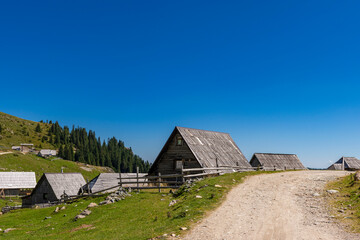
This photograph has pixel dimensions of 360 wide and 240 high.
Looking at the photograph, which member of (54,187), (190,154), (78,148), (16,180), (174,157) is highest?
(78,148)

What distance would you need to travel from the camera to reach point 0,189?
75.5 metres

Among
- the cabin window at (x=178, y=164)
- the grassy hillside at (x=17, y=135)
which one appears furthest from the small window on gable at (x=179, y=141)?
the grassy hillside at (x=17, y=135)

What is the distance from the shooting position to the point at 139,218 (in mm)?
17078

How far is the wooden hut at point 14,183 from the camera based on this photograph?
76125 millimetres

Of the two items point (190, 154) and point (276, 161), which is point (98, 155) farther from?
point (190, 154)

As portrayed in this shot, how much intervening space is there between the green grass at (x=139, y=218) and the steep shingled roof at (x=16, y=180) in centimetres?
6387

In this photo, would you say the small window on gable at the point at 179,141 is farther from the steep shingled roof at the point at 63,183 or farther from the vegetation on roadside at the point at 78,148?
the vegetation on roadside at the point at 78,148

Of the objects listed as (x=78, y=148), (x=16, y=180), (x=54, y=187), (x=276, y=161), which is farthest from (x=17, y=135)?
(x=276, y=161)

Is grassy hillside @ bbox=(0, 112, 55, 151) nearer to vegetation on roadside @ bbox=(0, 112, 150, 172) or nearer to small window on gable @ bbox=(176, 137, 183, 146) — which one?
vegetation on roadside @ bbox=(0, 112, 150, 172)

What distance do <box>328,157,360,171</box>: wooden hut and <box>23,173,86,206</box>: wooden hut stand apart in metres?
46.7

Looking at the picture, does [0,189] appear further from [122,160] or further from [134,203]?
[122,160]

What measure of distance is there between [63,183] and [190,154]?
3184 centimetres

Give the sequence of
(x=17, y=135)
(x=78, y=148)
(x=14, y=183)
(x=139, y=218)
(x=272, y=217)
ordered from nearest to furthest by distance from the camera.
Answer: (x=272, y=217) < (x=139, y=218) < (x=14, y=183) < (x=17, y=135) < (x=78, y=148)

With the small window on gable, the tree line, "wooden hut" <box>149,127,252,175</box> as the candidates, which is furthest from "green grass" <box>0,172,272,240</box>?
the tree line
